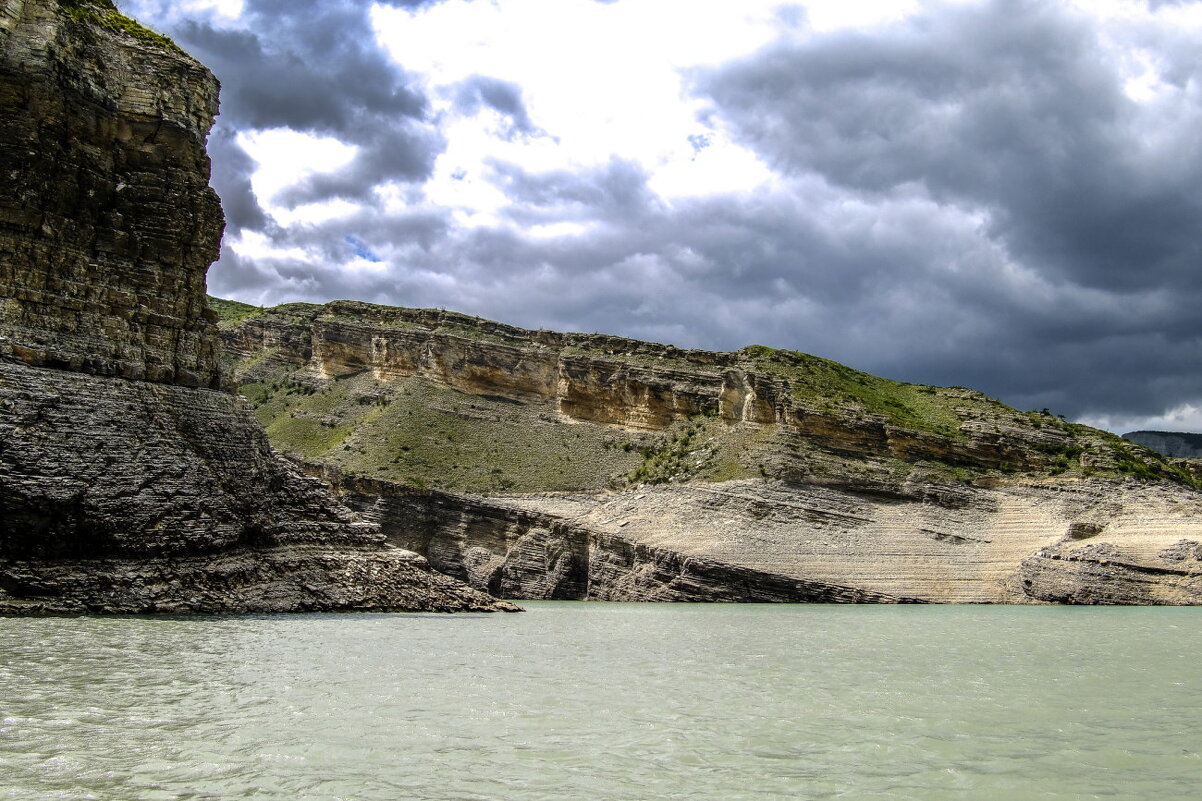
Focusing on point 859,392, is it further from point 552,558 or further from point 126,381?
point 126,381

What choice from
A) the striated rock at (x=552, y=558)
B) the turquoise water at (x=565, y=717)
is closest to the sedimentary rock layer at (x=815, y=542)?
the striated rock at (x=552, y=558)

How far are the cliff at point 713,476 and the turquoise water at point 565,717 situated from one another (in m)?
27.7

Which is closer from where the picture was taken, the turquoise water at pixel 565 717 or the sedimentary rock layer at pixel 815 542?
the turquoise water at pixel 565 717

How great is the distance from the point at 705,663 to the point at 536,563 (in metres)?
37.4

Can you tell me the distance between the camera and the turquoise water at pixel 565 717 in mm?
9766

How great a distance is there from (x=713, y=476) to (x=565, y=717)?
151ft

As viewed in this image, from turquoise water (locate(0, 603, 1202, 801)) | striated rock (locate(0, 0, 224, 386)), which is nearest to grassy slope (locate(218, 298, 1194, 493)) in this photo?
striated rock (locate(0, 0, 224, 386))

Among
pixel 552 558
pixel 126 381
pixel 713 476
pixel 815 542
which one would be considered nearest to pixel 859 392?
pixel 713 476

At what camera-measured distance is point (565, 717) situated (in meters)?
13.4

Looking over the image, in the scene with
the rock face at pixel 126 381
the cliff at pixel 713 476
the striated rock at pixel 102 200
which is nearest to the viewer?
the rock face at pixel 126 381

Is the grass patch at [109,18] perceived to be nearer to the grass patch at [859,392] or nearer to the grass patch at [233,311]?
the grass patch at [859,392]

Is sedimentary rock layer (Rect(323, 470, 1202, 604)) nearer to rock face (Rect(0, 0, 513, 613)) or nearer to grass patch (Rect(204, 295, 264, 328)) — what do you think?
rock face (Rect(0, 0, 513, 613))

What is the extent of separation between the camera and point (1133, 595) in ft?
160

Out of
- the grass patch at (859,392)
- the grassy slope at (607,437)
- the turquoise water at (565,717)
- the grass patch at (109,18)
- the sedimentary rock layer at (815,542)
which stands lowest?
the turquoise water at (565,717)
